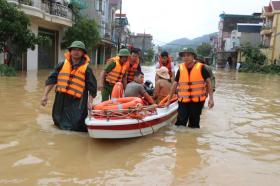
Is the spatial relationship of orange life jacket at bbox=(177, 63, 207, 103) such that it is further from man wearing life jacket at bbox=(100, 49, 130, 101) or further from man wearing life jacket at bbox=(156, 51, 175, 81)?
man wearing life jacket at bbox=(156, 51, 175, 81)

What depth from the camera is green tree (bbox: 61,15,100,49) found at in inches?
1051

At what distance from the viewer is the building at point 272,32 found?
149 ft

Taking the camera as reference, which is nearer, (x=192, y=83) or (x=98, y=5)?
(x=192, y=83)

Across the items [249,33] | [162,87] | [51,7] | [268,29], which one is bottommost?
[162,87]

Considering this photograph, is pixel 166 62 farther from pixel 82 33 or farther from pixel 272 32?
pixel 272 32

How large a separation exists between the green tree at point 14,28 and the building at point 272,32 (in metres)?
33.4

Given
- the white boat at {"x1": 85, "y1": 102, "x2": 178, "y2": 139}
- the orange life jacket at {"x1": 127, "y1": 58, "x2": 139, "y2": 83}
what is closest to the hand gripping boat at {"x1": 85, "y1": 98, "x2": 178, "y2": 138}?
the white boat at {"x1": 85, "y1": 102, "x2": 178, "y2": 139}

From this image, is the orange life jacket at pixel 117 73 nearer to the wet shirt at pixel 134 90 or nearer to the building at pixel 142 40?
the wet shirt at pixel 134 90

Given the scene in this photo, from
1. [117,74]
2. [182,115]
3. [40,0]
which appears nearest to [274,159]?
[182,115]

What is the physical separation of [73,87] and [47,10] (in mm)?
18062

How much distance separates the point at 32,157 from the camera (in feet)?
18.0

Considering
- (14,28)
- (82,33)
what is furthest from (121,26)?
(14,28)

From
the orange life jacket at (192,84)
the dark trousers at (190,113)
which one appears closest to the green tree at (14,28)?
the dark trousers at (190,113)

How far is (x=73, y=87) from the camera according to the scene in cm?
640
